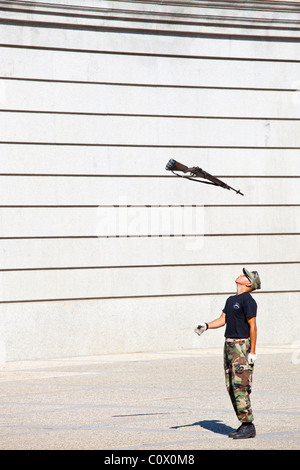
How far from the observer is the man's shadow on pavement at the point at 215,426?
893cm

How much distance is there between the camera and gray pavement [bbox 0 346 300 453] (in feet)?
27.5

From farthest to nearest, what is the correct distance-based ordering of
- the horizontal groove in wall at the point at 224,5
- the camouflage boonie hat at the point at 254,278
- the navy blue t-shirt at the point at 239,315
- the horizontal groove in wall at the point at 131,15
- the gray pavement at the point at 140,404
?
the horizontal groove in wall at the point at 224,5 → the horizontal groove in wall at the point at 131,15 → the camouflage boonie hat at the point at 254,278 → the navy blue t-shirt at the point at 239,315 → the gray pavement at the point at 140,404

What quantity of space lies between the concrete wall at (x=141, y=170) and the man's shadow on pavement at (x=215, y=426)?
835 cm

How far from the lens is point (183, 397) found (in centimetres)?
1148

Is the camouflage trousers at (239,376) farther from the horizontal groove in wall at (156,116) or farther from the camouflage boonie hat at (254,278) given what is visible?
the horizontal groove in wall at (156,116)

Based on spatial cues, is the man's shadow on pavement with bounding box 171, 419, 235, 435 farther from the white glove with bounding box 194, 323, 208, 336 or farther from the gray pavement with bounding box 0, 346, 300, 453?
the white glove with bounding box 194, 323, 208, 336

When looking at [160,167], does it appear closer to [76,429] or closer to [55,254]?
[55,254]

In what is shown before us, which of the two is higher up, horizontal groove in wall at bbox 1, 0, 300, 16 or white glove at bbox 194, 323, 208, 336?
horizontal groove in wall at bbox 1, 0, 300, 16

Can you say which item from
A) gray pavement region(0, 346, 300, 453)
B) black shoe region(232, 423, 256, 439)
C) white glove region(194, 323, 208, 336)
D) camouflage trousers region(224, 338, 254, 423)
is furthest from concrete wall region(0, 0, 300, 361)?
black shoe region(232, 423, 256, 439)

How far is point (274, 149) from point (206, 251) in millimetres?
2984

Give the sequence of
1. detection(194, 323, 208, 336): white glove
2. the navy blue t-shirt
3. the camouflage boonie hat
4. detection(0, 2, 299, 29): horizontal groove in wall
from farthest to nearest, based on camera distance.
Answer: detection(0, 2, 299, 29): horizontal groove in wall → the camouflage boonie hat → detection(194, 323, 208, 336): white glove → the navy blue t-shirt

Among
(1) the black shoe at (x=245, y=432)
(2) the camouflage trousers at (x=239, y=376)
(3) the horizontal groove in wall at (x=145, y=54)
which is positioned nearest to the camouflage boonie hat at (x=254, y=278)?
(2) the camouflage trousers at (x=239, y=376)

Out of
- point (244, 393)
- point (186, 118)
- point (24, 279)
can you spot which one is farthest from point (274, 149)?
point (244, 393)

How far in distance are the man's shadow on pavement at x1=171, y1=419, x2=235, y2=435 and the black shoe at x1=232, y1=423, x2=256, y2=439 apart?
1.15 ft
